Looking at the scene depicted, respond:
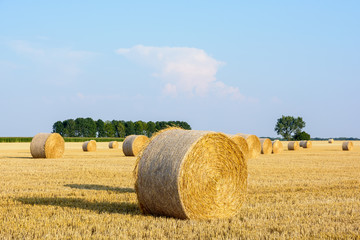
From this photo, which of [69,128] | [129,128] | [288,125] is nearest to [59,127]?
[69,128]

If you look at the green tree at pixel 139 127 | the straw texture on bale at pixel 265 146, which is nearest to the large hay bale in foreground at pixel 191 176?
the straw texture on bale at pixel 265 146

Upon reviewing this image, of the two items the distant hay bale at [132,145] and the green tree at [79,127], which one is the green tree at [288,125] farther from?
the distant hay bale at [132,145]

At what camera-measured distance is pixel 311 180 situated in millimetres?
13367

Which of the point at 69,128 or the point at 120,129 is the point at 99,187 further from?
the point at 69,128

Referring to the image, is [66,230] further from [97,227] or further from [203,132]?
[203,132]

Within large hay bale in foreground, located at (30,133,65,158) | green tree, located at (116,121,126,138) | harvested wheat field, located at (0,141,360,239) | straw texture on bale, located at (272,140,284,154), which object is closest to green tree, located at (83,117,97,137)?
green tree, located at (116,121,126,138)

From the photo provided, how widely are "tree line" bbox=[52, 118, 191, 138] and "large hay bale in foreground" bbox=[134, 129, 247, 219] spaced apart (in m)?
96.6

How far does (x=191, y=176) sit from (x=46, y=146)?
18.4 meters

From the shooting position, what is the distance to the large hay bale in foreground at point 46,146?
2439cm

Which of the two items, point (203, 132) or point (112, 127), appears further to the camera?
point (112, 127)

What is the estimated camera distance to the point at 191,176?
24.8ft

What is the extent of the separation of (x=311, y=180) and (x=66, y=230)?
8.95 metres

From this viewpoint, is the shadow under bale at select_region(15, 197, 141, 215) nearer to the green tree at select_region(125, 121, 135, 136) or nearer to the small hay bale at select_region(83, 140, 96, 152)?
the small hay bale at select_region(83, 140, 96, 152)

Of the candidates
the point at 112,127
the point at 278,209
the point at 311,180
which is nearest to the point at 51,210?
the point at 278,209
